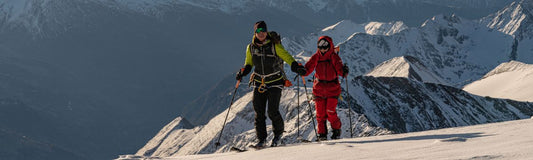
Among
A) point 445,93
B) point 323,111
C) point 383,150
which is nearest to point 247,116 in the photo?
point 445,93

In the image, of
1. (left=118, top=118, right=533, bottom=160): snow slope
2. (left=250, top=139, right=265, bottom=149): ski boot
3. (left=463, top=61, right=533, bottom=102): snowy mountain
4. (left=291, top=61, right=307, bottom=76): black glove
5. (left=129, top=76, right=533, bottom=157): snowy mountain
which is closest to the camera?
(left=118, top=118, right=533, bottom=160): snow slope

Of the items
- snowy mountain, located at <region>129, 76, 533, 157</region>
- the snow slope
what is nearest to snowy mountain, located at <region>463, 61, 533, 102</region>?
snowy mountain, located at <region>129, 76, 533, 157</region>

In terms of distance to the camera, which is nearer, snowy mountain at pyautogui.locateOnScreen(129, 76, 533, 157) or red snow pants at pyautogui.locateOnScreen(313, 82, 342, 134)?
red snow pants at pyautogui.locateOnScreen(313, 82, 342, 134)

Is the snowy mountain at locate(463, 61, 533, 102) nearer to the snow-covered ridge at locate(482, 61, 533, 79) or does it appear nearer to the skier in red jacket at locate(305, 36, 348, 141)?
the snow-covered ridge at locate(482, 61, 533, 79)

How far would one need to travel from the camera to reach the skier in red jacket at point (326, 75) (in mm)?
18281

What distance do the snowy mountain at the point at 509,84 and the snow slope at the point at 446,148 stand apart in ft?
462

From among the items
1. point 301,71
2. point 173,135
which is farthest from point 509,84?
point 301,71

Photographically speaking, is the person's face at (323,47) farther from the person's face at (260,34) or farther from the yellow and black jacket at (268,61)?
the person's face at (260,34)

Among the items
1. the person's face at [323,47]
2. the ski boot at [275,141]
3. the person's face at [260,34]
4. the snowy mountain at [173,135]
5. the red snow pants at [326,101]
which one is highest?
the snowy mountain at [173,135]

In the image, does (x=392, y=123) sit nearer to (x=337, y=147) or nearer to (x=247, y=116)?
(x=247, y=116)

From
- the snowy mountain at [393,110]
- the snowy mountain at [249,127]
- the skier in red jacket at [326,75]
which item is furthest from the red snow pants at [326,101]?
the snowy mountain at [393,110]

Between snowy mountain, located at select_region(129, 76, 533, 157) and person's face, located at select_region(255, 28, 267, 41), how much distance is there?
4841 cm

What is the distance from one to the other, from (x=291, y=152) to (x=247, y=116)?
78.6 m

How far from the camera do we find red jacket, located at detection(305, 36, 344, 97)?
60.1ft
